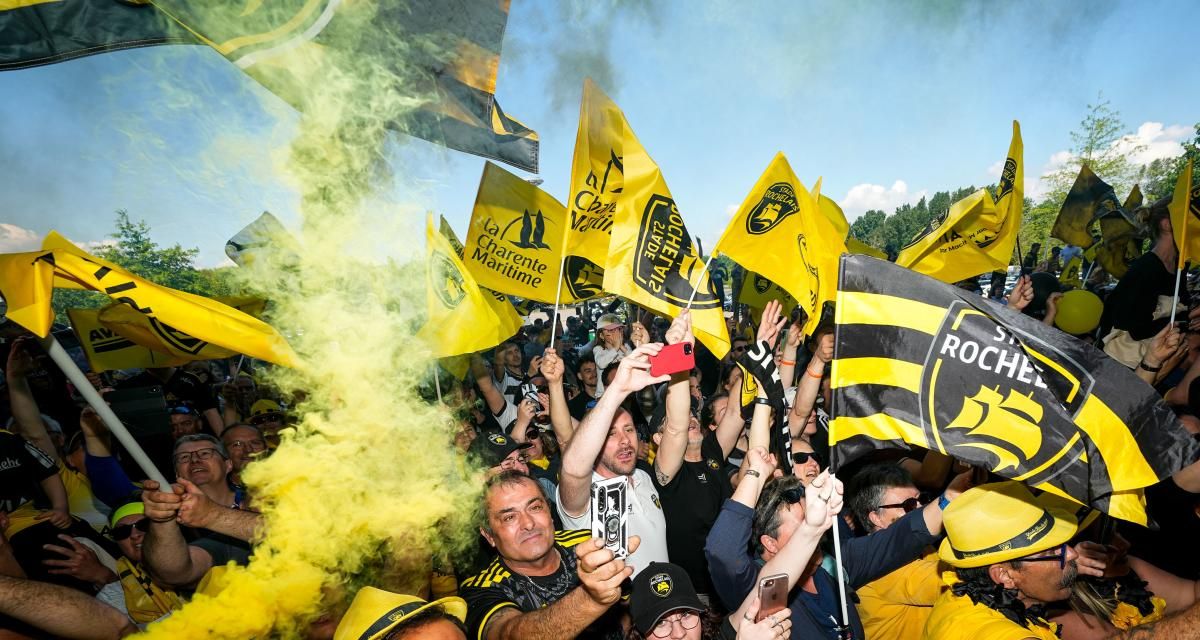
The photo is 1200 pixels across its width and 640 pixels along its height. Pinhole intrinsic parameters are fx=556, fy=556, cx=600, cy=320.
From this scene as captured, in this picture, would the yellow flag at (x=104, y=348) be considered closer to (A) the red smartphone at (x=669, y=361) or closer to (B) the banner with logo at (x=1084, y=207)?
(A) the red smartphone at (x=669, y=361)

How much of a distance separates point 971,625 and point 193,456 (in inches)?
200

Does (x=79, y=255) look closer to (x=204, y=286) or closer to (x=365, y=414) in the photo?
(x=365, y=414)

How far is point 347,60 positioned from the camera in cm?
313

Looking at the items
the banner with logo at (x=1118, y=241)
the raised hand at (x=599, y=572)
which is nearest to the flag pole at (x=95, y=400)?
the raised hand at (x=599, y=572)

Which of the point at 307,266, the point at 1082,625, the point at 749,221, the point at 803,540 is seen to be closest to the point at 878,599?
the point at 1082,625

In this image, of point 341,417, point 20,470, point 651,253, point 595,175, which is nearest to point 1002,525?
point 651,253

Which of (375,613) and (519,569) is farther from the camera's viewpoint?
(519,569)

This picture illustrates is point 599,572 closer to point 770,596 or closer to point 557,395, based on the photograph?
point 770,596

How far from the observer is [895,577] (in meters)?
3.40

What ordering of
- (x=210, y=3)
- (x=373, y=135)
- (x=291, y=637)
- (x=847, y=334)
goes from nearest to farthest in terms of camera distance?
1. (x=291, y=637)
2. (x=210, y=3)
3. (x=847, y=334)
4. (x=373, y=135)

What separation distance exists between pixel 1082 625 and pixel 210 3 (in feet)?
17.9

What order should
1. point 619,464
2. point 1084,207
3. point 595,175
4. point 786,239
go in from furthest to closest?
point 1084,207, point 595,175, point 786,239, point 619,464

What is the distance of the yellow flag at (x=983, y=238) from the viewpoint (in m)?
6.18

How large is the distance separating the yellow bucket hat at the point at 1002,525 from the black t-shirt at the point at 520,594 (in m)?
1.83
